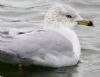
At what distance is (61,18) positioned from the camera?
891 centimetres

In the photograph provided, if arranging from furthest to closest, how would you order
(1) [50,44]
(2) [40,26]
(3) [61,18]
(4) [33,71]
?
(2) [40,26], (3) [61,18], (4) [33,71], (1) [50,44]

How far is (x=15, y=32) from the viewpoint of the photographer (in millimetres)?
8273

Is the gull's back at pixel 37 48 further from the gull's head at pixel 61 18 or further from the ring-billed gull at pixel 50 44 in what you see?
the gull's head at pixel 61 18

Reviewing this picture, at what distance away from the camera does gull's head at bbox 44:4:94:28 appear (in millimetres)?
8867

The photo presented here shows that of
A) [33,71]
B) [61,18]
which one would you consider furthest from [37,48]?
[61,18]

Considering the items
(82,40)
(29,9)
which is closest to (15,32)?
(82,40)

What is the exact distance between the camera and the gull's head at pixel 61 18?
887cm

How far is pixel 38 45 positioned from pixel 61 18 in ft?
3.07

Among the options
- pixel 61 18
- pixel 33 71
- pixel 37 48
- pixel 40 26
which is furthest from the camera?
pixel 40 26

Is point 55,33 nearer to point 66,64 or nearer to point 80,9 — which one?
point 66,64

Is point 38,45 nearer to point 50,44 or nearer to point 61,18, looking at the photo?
point 50,44

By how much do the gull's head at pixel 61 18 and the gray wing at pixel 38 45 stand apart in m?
0.35

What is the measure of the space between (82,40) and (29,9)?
231cm

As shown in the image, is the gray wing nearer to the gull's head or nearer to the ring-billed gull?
the ring-billed gull
